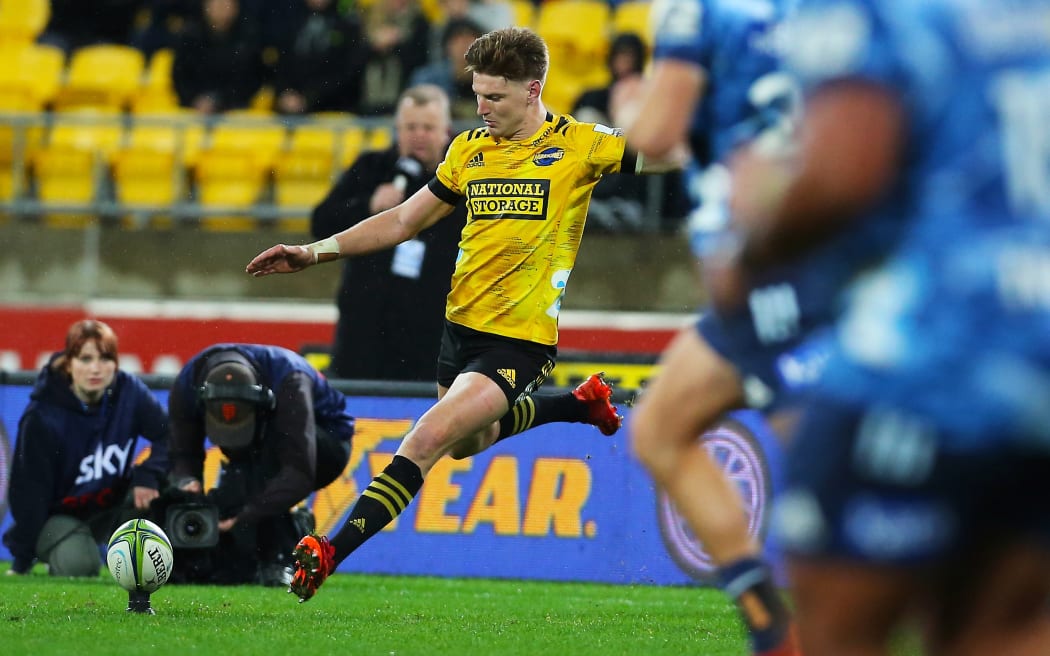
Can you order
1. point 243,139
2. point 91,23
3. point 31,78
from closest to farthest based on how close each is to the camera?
point 243,139 → point 31,78 → point 91,23

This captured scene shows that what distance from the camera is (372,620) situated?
6.42m

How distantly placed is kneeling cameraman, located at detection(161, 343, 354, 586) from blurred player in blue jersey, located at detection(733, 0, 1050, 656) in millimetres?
5995

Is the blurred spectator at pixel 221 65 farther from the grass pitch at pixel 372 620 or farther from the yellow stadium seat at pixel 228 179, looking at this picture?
the grass pitch at pixel 372 620

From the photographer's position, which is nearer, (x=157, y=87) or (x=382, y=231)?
(x=382, y=231)

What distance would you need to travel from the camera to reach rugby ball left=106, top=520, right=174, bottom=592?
627 cm

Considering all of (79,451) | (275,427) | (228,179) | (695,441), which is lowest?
(79,451)

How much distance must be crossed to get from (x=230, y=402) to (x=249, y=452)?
15.9 inches

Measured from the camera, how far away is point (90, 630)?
576cm

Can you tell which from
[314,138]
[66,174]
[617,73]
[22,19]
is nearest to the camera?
[617,73]

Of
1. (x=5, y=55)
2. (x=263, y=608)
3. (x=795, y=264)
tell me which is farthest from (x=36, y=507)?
(x=5, y=55)

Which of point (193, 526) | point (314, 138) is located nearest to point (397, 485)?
point (193, 526)

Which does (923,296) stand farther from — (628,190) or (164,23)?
(164,23)

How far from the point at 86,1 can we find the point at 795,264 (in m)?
14.0

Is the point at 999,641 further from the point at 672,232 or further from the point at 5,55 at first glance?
the point at 5,55
